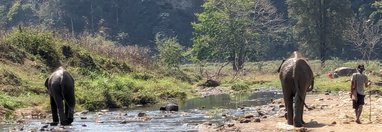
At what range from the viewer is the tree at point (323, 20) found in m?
74.1

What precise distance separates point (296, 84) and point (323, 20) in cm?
5858

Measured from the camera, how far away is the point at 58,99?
19.7m

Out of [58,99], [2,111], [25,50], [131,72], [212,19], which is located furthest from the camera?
[212,19]

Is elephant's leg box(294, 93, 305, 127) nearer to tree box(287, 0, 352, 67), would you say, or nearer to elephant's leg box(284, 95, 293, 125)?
elephant's leg box(284, 95, 293, 125)

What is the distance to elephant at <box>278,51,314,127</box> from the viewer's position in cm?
1747

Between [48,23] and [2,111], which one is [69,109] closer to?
[2,111]

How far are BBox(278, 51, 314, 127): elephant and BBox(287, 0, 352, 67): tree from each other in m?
56.4

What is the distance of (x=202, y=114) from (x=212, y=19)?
166 ft

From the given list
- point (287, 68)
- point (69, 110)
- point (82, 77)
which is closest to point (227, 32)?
point (82, 77)

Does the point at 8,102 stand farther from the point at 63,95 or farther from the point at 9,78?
the point at 63,95

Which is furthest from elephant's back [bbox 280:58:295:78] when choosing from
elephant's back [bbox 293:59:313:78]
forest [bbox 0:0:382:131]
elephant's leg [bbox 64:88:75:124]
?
elephant's leg [bbox 64:88:75:124]

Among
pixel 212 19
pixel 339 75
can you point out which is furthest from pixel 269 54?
pixel 339 75

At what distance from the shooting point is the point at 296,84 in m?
17.5

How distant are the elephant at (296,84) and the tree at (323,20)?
185 ft
